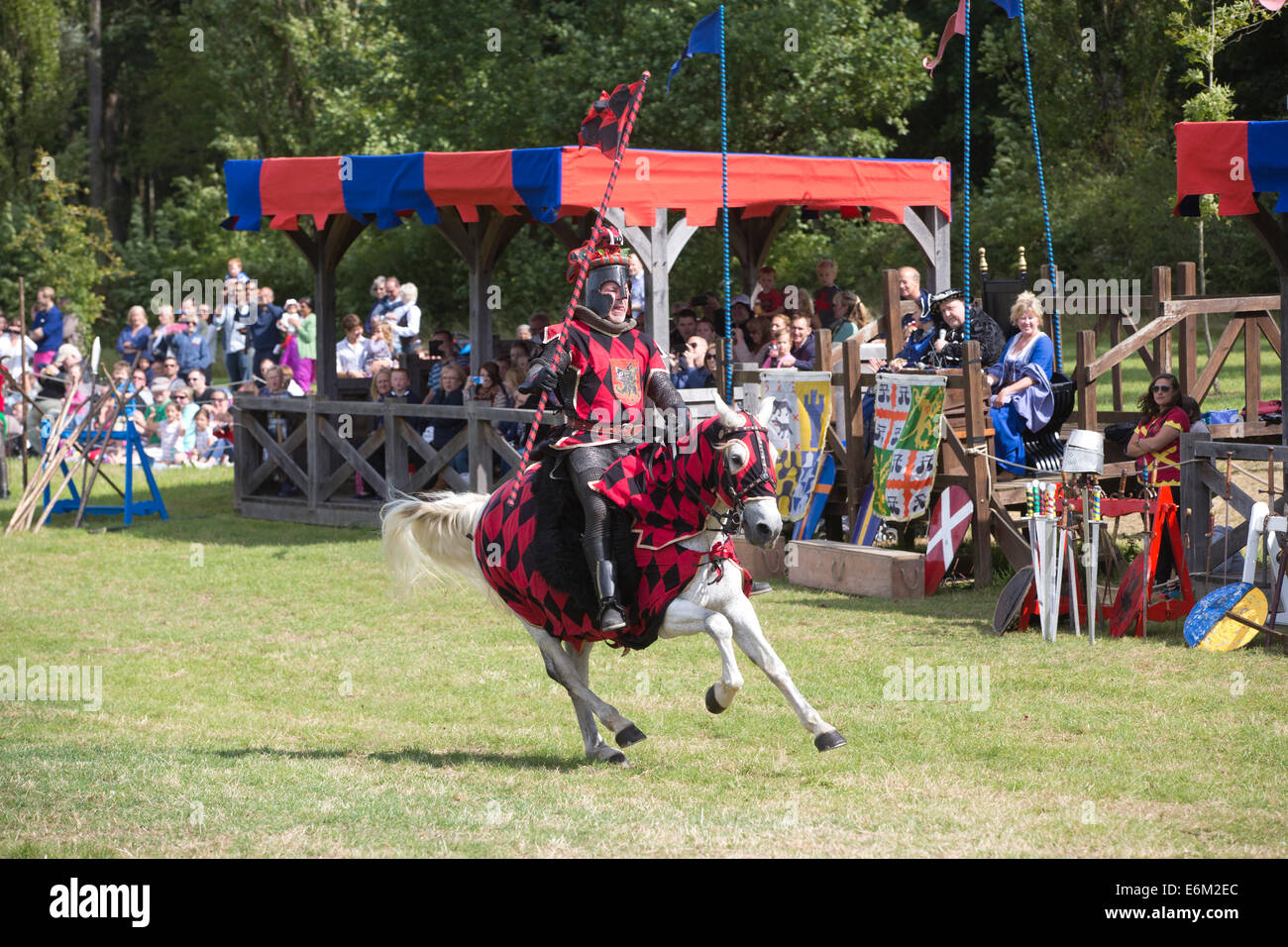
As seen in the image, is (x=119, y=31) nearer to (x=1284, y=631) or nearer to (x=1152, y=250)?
(x=1152, y=250)

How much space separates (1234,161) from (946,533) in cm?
320

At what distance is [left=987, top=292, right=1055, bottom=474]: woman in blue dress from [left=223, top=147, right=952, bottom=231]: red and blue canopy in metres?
3.29

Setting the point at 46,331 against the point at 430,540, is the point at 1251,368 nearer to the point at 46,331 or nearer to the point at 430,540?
the point at 430,540

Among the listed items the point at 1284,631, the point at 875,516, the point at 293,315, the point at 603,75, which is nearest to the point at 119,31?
the point at 603,75

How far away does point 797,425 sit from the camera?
40.0 feet

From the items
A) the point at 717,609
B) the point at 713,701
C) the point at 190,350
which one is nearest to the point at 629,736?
the point at 713,701

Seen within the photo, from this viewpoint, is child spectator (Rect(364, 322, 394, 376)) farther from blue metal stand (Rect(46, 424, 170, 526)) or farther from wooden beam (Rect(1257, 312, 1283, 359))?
wooden beam (Rect(1257, 312, 1283, 359))

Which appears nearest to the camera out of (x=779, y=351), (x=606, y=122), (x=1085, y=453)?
(x=1085, y=453)

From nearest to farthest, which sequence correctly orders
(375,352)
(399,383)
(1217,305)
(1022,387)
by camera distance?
(1022,387) < (1217,305) < (399,383) < (375,352)

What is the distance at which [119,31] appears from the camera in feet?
153

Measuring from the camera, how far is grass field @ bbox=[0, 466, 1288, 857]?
6035mm

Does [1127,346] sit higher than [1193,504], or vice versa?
[1127,346]

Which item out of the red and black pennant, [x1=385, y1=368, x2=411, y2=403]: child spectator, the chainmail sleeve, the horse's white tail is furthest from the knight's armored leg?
[x1=385, y1=368, x2=411, y2=403]: child spectator

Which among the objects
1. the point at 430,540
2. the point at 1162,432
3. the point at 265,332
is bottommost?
the point at 430,540
